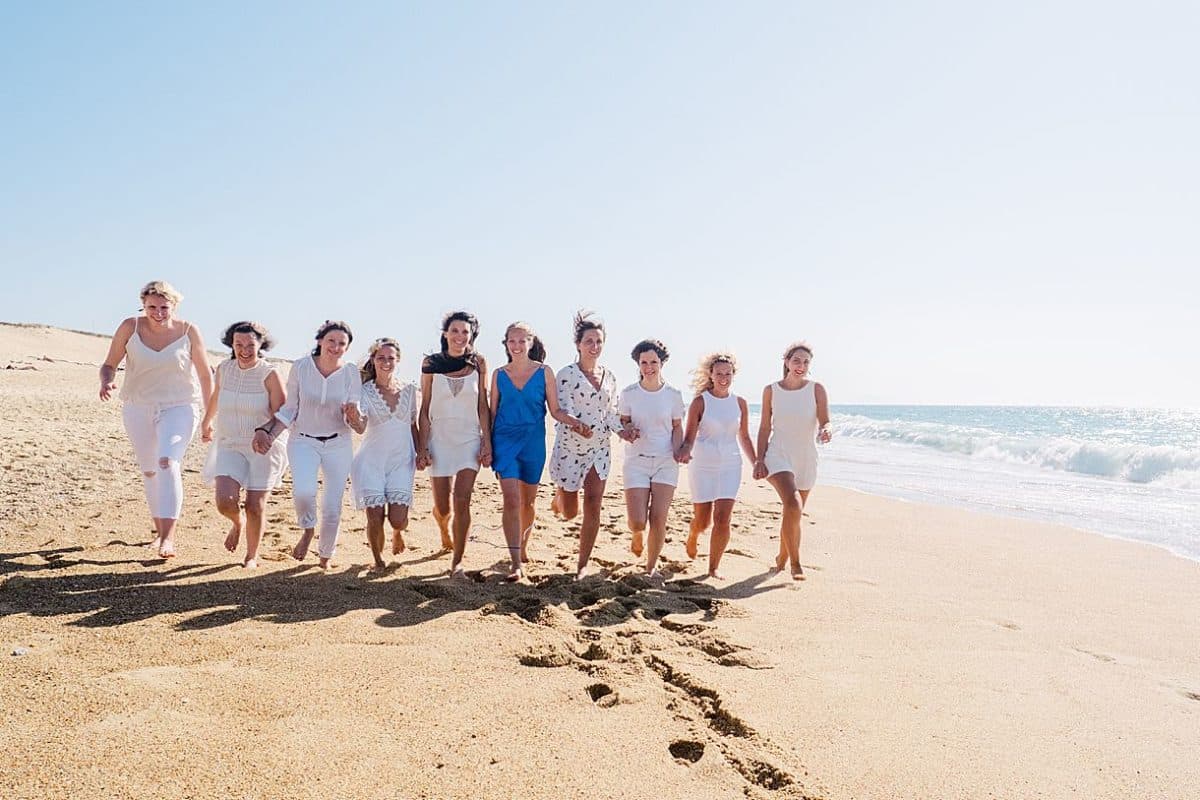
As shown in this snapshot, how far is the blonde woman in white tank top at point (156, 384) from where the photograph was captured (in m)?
5.43

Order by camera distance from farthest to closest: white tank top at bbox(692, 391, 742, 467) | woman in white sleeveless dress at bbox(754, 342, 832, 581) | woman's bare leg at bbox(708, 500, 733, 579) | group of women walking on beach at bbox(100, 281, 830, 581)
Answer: woman in white sleeveless dress at bbox(754, 342, 832, 581)
white tank top at bbox(692, 391, 742, 467)
woman's bare leg at bbox(708, 500, 733, 579)
group of women walking on beach at bbox(100, 281, 830, 581)

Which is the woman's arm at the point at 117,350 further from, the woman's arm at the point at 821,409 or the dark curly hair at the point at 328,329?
the woman's arm at the point at 821,409

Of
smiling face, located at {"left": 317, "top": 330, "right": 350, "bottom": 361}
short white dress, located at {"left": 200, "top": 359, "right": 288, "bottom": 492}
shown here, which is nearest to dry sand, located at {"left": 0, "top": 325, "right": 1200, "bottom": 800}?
short white dress, located at {"left": 200, "top": 359, "right": 288, "bottom": 492}

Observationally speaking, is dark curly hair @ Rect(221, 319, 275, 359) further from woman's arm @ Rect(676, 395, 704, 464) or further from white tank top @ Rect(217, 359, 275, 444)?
woman's arm @ Rect(676, 395, 704, 464)

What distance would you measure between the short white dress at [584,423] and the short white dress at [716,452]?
721 mm

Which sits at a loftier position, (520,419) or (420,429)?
(520,419)

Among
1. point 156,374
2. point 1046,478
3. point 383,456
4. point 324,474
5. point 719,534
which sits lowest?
point 1046,478

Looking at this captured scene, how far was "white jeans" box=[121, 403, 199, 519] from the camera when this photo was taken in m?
5.32

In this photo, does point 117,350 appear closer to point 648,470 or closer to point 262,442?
point 262,442

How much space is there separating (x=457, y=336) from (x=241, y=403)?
1603 millimetres

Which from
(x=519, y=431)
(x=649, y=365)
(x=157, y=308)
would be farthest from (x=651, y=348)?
(x=157, y=308)

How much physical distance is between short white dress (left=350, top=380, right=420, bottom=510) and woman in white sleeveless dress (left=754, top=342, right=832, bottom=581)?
279 cm

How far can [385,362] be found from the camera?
5648 mm

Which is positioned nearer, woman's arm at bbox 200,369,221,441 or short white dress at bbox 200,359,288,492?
short white dress at bbox 200,359,288,492
